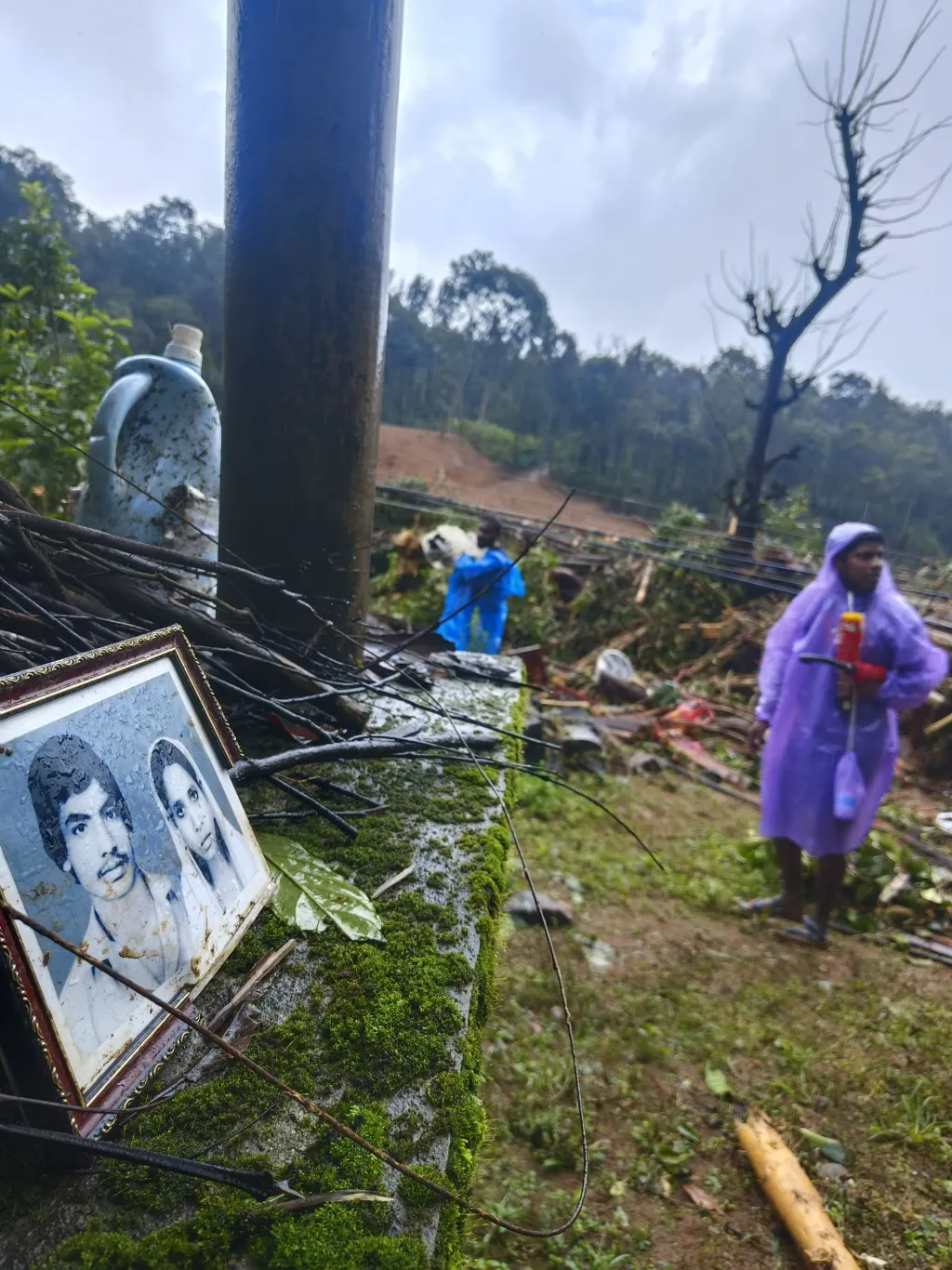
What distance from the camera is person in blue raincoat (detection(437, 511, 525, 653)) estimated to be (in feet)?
18.9

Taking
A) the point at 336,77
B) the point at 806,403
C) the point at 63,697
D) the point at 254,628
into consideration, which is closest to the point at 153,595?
the point at 254,628

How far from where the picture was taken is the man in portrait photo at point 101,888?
77 cm

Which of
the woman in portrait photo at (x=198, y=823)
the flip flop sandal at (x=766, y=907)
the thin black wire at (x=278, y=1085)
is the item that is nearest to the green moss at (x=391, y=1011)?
the thin black wire at (x=278, y=1085)

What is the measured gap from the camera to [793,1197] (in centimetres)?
210

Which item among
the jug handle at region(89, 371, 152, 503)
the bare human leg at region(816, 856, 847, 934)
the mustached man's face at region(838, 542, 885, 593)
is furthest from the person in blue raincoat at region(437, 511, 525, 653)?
the jug handle at region(89, 371, 152, 503)

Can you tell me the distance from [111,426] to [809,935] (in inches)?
170

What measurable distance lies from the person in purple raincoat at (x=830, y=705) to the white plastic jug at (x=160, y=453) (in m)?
3.13

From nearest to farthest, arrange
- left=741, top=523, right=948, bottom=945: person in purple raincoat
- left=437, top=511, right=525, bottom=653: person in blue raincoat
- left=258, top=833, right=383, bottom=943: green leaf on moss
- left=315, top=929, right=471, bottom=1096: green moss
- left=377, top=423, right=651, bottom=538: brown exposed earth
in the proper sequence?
left=315, top=929, right=471, bottom=1096: green moss < left=258, top=833, right=383, bottom=943: green leaf on moss < left=741, top=523, right=948, bottom=945: person in purple raincoat < left=437, top=511, right=525, bottom=653: person in blue raincoat < left=377, top=423, right=651, bottom=538: brown exposed earth

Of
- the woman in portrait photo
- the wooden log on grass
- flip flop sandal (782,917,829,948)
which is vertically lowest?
flip flop sandal (782,917,829,948)

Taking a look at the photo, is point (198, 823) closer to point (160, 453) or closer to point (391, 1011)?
point (391, 1011)

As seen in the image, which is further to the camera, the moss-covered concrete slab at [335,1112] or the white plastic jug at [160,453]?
the white plastic jug at [160,453]

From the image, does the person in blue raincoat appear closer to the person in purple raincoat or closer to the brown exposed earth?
the person in purple raincoat

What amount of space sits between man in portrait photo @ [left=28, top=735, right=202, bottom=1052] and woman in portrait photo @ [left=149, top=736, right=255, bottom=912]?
8 centimetres

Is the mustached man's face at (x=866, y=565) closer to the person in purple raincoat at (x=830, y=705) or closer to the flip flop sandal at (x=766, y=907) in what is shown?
the person in purple raincoat at (x=830, y=705)
